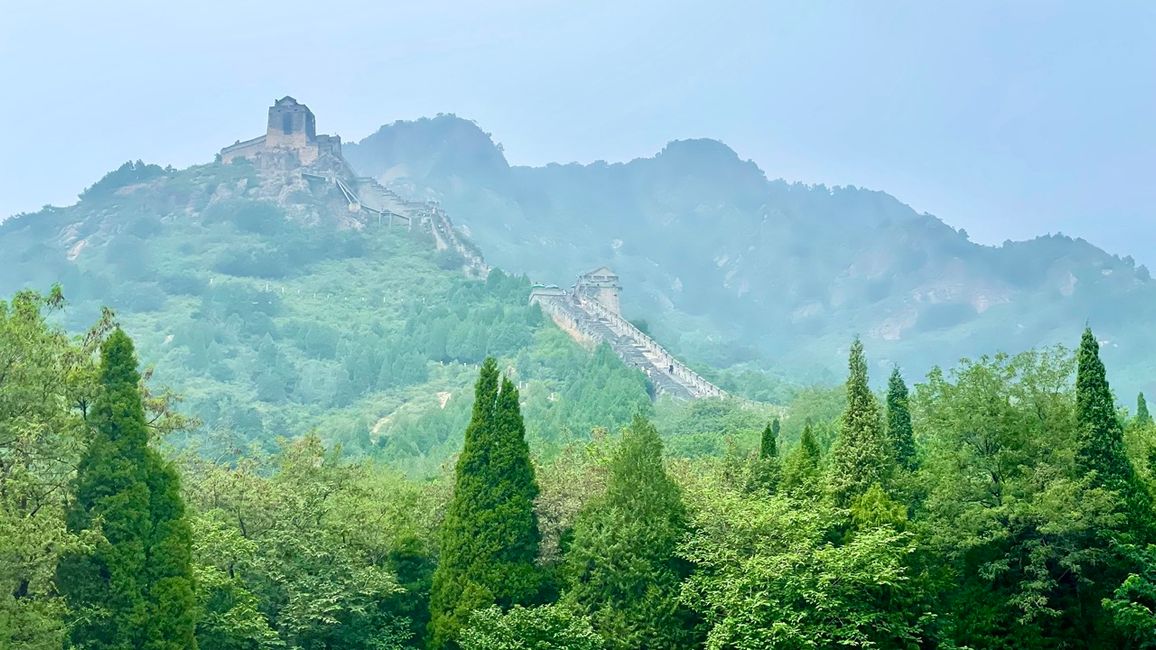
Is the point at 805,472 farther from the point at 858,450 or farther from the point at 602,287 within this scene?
the point at 602,287

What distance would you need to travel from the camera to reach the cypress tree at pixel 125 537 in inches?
1198

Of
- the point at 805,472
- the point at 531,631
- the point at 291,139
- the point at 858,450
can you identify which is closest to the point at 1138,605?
the point at 858,450

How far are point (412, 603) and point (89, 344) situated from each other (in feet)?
39.6

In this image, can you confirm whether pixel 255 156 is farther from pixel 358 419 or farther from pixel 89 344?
pixel 89 344

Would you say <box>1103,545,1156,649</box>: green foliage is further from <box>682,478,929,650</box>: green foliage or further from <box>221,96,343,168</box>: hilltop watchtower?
<box>221,96,343,168</box>: hilltop watchtower

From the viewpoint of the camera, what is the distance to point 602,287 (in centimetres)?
14725

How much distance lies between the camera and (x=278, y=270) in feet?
539

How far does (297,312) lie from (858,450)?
12468cm

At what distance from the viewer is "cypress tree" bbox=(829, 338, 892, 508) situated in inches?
1350

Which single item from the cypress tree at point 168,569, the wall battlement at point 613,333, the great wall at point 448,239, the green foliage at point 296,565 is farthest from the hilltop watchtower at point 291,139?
the cypress tree at point 168,569

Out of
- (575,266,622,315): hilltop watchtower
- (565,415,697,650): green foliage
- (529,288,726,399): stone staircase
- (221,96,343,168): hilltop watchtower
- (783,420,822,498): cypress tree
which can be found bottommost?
(565,415,697,650): green foliage

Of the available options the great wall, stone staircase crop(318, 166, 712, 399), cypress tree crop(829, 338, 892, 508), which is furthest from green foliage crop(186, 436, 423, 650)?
stone staircase crop(318, 166, 712, 399)

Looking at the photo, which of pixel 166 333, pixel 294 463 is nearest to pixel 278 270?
pixel 166 333

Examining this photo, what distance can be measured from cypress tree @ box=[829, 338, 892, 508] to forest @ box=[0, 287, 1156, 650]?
73 millimetres
